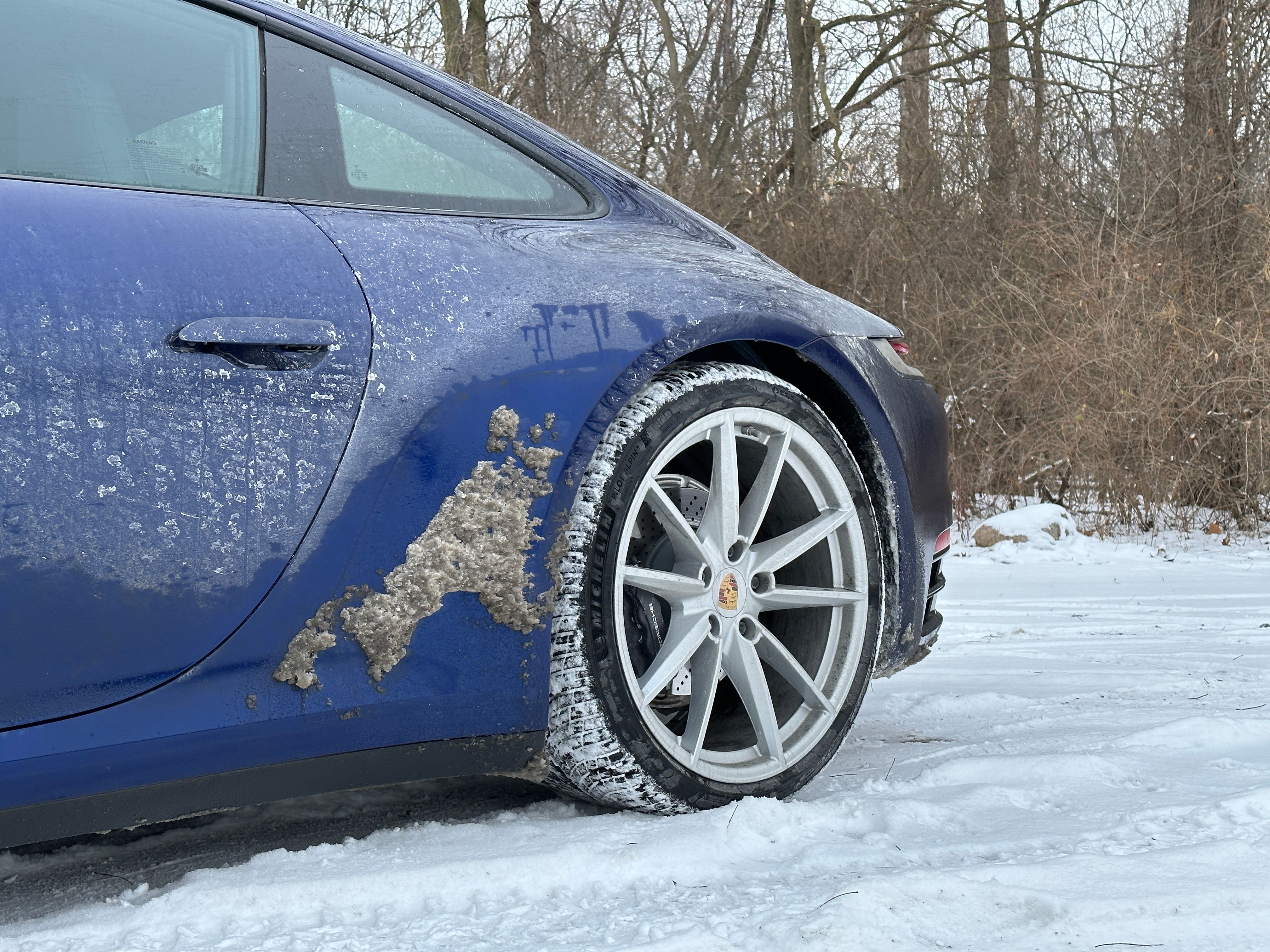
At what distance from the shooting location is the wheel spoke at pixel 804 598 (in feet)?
7.20

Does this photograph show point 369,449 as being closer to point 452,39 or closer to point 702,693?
point 702,693

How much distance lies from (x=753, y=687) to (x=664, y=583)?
28 cm

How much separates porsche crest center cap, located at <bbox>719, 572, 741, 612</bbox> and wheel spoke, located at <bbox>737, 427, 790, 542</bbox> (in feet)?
0.30

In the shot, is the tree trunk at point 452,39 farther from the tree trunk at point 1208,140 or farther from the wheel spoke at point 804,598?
the wheel spoke at point 804,598

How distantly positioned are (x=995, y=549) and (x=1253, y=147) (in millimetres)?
3554

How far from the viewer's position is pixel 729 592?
2.13 m

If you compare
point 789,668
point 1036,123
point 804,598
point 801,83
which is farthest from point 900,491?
point 801,83

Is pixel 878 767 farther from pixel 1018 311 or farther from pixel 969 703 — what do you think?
pixel 1018 311

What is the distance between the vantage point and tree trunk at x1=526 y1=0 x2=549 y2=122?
368 inches

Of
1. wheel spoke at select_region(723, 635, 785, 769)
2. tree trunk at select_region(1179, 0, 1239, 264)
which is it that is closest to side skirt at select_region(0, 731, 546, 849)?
wheel spoke at select_region(723, 635, 785, 769)

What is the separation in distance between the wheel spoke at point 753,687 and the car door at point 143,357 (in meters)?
0.84

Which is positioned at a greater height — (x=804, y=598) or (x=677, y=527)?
(x=677, y=527)

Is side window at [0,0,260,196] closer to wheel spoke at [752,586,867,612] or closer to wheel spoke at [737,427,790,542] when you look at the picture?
wheel spoke at [737,427,790,542]

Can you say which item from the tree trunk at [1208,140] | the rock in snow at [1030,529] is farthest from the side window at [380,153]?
the tree trunk at [1208,140]
